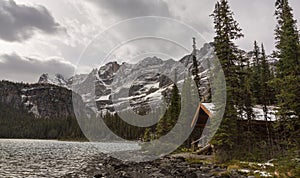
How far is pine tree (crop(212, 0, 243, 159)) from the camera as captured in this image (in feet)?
74.0

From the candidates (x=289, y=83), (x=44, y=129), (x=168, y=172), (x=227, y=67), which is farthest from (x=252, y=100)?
(x=44, y=129)

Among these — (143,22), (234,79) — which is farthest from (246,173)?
(143,22)

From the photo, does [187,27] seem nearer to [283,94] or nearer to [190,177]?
[283,94]

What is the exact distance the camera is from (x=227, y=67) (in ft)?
82.3

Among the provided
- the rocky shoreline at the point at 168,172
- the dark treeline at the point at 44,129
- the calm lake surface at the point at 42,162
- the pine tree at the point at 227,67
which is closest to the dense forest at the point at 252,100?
the pine tree at the point at 227,67

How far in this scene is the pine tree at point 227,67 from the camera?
2256cm

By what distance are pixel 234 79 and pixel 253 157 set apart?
23.0 feet

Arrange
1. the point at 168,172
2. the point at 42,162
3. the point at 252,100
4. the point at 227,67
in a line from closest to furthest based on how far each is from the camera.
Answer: the point at 168,172 → the point at 227,67 → the point at 252,100 → the point at 42,162

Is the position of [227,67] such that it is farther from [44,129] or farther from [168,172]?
[44,129]

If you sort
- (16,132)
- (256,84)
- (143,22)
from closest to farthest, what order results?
(143,22)
(256,84)
(16,132)

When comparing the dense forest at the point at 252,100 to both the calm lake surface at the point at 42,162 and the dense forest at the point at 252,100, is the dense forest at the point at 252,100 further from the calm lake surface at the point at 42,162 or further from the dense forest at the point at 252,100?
the calm lake surface at the point at 42,162

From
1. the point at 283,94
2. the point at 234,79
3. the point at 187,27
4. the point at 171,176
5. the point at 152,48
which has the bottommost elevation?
the point at 171,176

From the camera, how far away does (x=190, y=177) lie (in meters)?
16.1

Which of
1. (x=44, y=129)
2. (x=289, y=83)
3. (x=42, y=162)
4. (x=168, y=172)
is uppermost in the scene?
(x=44, y=129)
